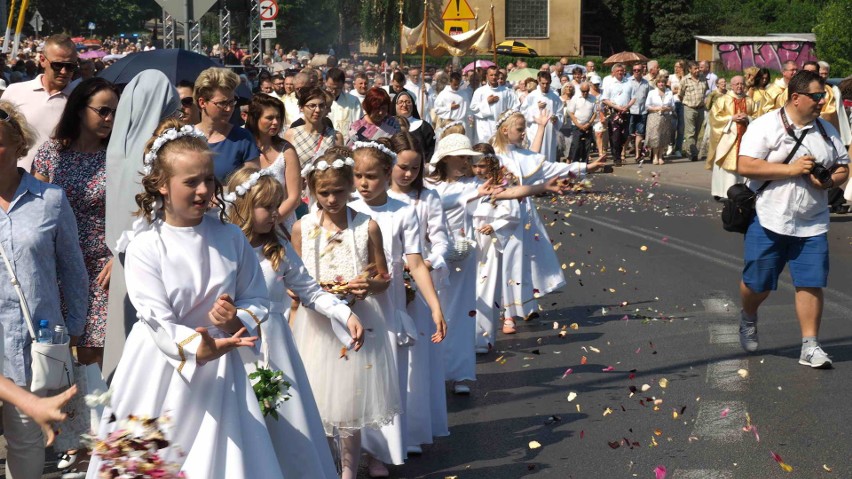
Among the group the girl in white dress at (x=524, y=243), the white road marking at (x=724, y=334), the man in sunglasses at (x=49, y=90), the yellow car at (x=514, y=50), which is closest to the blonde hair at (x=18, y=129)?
the man in sunglasses at (x=49, y=90)

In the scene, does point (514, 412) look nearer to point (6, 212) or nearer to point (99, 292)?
point (99, 292)

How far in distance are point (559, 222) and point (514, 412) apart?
31.2ft

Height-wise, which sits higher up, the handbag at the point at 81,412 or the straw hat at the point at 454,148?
the straw hat at the point at 454,148

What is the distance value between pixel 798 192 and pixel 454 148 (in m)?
2.39

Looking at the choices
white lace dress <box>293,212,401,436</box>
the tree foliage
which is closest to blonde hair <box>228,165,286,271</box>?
white lace dress <box>293,212,401,436</box>

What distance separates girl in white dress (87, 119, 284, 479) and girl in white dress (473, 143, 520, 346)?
15.7ft

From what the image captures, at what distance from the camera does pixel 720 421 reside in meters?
7.41

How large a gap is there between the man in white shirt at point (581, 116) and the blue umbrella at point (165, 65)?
49.8ft

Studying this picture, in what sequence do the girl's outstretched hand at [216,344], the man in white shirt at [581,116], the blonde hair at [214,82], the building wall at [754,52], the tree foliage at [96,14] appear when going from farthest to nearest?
the tree foliage at [96,14] < the building wall at [754,52] < the man in white shirt at [581,116] < the blonde hair at [214,82] < the girl's outstretched hand at [216,344]

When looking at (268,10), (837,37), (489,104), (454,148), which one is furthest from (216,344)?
(837,37)

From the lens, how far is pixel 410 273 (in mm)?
6820

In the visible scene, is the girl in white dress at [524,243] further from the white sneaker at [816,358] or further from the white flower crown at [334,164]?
the white flower crown at [334,164]

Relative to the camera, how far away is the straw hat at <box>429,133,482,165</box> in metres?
8.80

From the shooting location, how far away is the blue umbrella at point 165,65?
10094 mm
